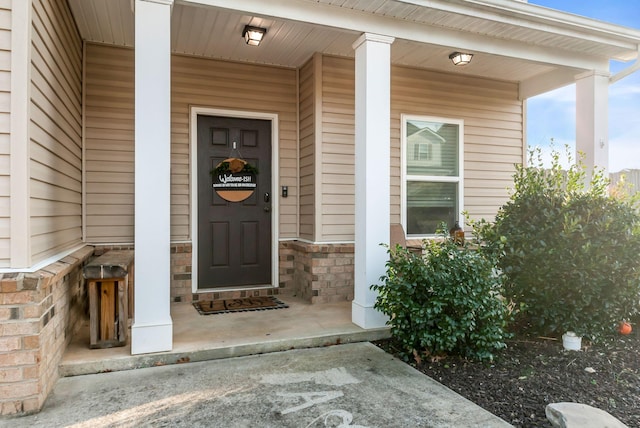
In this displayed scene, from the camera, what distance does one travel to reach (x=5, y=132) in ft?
7.47

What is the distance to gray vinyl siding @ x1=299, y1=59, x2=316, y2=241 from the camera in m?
4.56

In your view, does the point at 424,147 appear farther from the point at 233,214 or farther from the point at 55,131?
the point at 55,131

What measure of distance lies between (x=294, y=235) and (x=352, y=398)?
2.68m

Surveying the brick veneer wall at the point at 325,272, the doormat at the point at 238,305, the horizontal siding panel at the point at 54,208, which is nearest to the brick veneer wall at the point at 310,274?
the brick veneer wall at the point at 325,272

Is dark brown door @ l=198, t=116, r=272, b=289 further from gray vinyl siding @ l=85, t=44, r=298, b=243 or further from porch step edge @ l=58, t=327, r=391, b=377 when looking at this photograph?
porch step edge @ l=58, t=327, r=391, b=377

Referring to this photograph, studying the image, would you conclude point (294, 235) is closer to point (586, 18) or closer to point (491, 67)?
point (491, 67)

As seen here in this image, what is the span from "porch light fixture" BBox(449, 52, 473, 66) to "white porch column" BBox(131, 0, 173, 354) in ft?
9.62

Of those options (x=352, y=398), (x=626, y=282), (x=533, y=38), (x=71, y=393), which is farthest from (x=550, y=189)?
(x=71, y=393)

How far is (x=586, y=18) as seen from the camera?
389cm

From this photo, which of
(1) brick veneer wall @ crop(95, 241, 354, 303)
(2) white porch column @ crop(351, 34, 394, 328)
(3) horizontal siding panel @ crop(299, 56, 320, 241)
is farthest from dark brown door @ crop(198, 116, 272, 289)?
(2) white porch column @ crop(351, 34, 394, 328)

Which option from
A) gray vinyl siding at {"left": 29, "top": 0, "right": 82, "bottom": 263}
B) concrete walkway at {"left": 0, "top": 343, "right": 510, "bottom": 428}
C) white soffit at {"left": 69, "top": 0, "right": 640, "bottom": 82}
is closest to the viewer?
concrete walkway at {"left": 0, "top": 343, "right": 510, "bottom": 428}

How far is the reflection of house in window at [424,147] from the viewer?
503 centimetres

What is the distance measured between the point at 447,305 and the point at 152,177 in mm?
2224

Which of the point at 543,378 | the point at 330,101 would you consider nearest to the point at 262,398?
the point at 543,378
